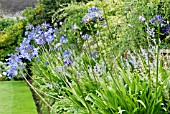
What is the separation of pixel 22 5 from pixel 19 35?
588 cm

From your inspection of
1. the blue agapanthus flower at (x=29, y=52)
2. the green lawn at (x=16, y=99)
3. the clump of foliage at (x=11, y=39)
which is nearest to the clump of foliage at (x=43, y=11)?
the clump of foliage at (x=11, y=39)

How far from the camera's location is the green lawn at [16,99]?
20.8ft

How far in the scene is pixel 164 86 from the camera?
10.3ft

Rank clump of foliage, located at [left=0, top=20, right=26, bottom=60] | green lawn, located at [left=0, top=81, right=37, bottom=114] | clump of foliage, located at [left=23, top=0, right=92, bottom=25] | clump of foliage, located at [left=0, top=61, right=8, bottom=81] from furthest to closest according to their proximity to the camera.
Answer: clump of foliage, located at [left=23, top=0, right=92, bottom=25]
clump of foliage, located at [left=0, top=20, right=26, bottom=60]
clump of foliage, located at [left=0, top=61, right=8, bottom=81]
green lawn, located at [left=0, top=81, right=37, bottom=114]

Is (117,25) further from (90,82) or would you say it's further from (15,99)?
(15,99)

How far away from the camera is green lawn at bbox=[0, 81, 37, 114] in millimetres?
6350

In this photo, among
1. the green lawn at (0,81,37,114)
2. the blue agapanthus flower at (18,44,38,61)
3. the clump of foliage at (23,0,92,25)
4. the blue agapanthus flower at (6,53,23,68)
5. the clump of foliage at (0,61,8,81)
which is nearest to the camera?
the blue agapanthus flower at (18,44,38,61)

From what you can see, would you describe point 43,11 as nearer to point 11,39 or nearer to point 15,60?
point 11,39

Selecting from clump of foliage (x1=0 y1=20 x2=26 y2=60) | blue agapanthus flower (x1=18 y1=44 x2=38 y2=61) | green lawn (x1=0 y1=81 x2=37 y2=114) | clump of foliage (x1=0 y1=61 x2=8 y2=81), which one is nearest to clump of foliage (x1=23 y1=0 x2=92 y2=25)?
clump of foliage (x1=0 y1=20 x2=26 y2=60)

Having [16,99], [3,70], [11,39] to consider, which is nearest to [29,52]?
[16,99]

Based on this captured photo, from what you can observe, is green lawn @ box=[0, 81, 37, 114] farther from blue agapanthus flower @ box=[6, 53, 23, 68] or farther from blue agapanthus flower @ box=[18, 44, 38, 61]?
blue agapanthus flower @ box=[18, 44, 38, 61]

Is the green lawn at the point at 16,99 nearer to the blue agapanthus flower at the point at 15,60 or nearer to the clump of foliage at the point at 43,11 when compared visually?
the clump of foliage at the point at 43,11

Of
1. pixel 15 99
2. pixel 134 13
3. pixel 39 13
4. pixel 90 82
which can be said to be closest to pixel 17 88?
pixel 15 99

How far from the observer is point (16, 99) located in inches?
280
